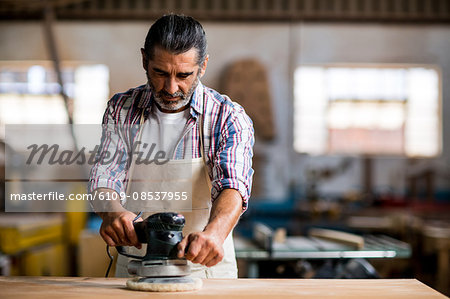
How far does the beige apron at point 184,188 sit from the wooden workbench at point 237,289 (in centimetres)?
27

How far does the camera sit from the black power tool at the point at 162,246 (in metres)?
1.52

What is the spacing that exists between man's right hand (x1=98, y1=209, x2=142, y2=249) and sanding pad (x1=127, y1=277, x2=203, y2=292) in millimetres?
119

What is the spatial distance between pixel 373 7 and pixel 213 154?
633cm

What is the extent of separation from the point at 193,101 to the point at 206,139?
→ 0.15 meters

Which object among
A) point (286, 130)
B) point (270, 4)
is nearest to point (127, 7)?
point (270, 4)

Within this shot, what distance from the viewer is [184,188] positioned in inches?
81.1

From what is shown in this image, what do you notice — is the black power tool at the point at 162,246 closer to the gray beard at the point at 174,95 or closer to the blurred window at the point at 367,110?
the gray beard at the point at 174,95

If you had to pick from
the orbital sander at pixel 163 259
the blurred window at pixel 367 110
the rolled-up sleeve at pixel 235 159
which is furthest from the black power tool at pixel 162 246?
the blurred window at pixel 367 110

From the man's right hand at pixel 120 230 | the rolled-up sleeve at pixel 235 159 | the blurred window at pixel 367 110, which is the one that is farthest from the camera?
the blurred window at pixel 367 110

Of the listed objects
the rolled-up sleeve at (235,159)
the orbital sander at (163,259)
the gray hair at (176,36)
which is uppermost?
the gray hair at (176,36)

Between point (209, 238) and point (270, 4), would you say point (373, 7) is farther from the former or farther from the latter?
point (209, 238)

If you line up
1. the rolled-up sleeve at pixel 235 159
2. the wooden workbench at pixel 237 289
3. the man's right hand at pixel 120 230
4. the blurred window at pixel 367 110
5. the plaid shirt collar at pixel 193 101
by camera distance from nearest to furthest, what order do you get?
1. the wooden workbench at pixel 237 289
2. the man's right hand at pixel 120 230
3. the rolled-up sleeve at pixel 235 159
4. the plaid shirt collar at pixel 193 101
5. the blurred window at pixel 367 110

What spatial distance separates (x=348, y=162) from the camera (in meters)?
7.46

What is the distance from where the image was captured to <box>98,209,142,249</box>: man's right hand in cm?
161
